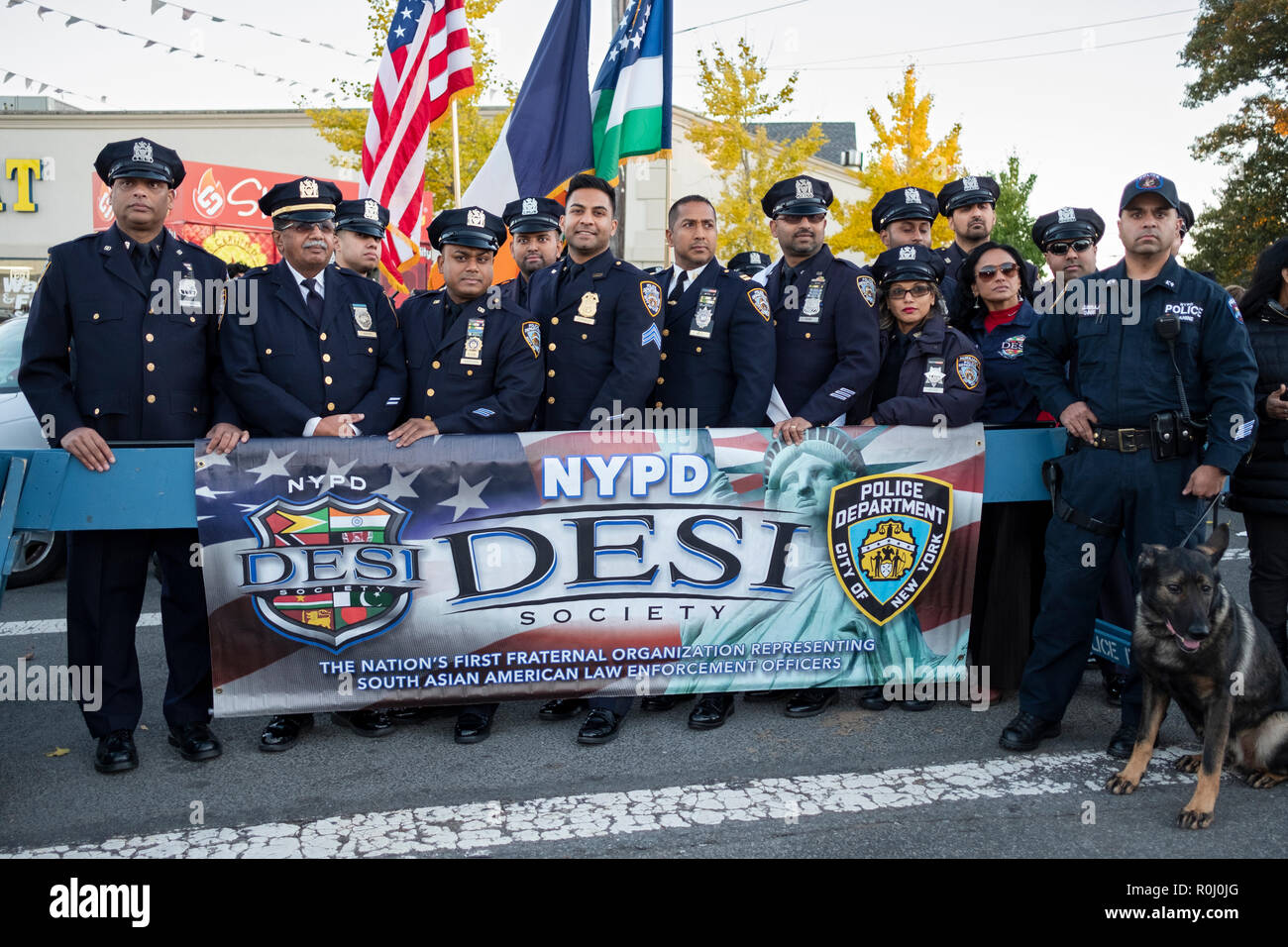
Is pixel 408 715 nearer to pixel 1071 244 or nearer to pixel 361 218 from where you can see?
pixel 361 218

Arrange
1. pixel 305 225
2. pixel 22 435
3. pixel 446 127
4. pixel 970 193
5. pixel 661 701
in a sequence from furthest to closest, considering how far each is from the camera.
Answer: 1. pixel 446 127
2. pixel 22 435
3. pixel 970 193
4. pixel 661 701
5. pixel 305 225

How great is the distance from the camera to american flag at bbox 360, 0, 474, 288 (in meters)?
7.32

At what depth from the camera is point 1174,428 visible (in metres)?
3.80

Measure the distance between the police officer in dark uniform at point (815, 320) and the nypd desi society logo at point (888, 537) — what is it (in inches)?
16.3

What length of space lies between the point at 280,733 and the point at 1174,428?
12.1ft

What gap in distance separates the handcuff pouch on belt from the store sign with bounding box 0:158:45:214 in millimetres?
29898

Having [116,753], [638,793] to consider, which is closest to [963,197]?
[638,793]

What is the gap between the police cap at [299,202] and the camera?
434 centimetres

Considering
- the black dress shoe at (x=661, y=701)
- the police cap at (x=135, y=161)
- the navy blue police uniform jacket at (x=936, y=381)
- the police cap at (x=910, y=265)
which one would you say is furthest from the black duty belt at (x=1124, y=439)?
the police cap at (x=135, y=161)

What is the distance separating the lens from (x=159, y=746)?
13.3 feet

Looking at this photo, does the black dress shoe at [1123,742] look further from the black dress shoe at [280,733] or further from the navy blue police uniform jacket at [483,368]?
the black dress shoe at [280,733]

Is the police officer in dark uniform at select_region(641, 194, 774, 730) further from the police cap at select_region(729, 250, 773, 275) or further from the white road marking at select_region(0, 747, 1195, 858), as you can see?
the police cap at select_region(729, 250, 773, 275)

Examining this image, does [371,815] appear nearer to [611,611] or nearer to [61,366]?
[611,611]

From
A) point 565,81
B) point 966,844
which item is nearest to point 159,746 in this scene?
point 966,844
